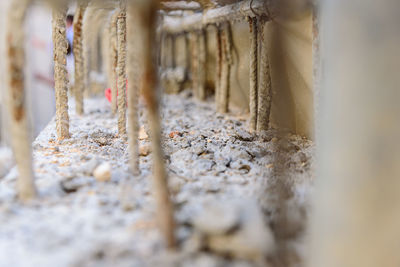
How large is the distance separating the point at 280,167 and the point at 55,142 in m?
2.64

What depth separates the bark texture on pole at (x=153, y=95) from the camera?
2.44m

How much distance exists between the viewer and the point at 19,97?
10.3ft

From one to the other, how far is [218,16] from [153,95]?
164 inches

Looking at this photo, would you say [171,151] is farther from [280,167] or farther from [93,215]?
[93,215]

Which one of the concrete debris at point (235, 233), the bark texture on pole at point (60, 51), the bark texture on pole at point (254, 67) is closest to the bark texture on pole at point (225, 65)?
the bark texture on pole at point (254, 67)

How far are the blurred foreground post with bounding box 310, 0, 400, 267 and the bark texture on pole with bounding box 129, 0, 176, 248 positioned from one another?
836mm

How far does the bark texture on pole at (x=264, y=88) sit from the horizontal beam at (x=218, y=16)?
283 mm

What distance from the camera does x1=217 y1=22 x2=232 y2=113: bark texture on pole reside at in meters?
7.13

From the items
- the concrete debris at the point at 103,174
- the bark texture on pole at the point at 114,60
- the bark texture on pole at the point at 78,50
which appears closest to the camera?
the concrete debris at the point at 103,174

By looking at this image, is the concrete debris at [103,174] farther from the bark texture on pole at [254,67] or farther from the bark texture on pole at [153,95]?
the bark texture on pole at [254,67]

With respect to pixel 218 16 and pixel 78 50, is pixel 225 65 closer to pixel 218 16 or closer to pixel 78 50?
pixel 218 16

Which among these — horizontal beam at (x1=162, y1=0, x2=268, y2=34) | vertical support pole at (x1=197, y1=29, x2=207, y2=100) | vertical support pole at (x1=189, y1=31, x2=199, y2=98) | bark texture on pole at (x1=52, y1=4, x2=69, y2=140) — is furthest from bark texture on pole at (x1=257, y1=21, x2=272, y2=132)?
vertical support pole at (x1=189, y1=31, x2=199, y2=98)

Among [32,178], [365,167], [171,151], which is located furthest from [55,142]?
[365,167]

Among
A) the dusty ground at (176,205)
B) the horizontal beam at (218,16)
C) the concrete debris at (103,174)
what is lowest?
the dusty ground at (176,205)
